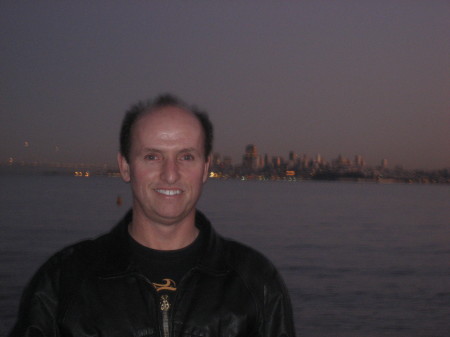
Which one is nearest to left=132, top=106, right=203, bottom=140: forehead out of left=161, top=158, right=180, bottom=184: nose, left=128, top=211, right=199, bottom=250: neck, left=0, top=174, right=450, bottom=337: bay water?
left=161, top=158, right=180, bottom=184: nose

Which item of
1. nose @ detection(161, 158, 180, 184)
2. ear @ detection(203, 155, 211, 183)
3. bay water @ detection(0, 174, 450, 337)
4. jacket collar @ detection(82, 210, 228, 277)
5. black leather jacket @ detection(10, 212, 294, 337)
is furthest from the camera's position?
bay water @ detection(0, 174, 450, 337)

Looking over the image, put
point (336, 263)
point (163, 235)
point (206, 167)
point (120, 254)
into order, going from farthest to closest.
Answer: point (336, 263) < point (206, 167) < point (163, 235) < point (120, 254)

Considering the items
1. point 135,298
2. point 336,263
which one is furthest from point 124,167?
point 336,263

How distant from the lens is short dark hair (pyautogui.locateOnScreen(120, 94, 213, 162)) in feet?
10.2

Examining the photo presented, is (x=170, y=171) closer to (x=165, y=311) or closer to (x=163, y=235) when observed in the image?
(x=163, y=235)

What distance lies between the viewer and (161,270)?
9.77ft

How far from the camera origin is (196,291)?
289 cm

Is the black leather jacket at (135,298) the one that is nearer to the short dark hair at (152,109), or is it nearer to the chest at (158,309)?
the chest at (158,309)

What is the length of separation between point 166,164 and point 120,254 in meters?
0.48

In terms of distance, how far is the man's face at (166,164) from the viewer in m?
3.03

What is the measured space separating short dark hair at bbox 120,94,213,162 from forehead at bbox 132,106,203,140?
0.03m

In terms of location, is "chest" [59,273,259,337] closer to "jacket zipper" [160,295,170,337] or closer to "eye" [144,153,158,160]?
"jacket zipper" [160,295,170,337]

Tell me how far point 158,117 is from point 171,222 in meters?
0.52

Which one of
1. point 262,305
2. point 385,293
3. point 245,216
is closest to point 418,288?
point 385,293
